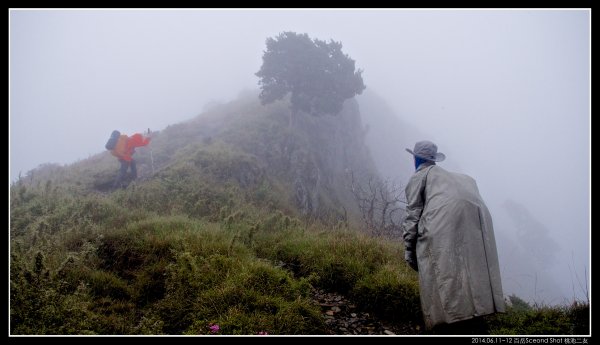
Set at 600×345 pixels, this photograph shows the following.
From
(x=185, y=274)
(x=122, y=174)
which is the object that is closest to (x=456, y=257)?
(x=185, y=274)

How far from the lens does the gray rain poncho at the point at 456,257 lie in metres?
3.23

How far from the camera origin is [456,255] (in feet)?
10.8

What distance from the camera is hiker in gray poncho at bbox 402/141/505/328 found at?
323cm

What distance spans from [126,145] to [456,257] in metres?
12.2

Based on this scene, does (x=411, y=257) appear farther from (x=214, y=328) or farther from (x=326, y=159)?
(x=326, y=159)

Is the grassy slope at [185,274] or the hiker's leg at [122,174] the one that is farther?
the hiker's leg at [122,174]

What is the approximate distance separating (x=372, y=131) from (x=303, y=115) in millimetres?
25299

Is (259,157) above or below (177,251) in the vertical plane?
above

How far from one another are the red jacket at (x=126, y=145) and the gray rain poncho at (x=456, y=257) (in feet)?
38.0

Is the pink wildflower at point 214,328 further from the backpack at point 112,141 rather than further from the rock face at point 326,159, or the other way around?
the rock face at point 326,159

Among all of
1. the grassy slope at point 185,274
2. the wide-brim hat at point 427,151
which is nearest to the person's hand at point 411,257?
the grassy slope at point 185,274
